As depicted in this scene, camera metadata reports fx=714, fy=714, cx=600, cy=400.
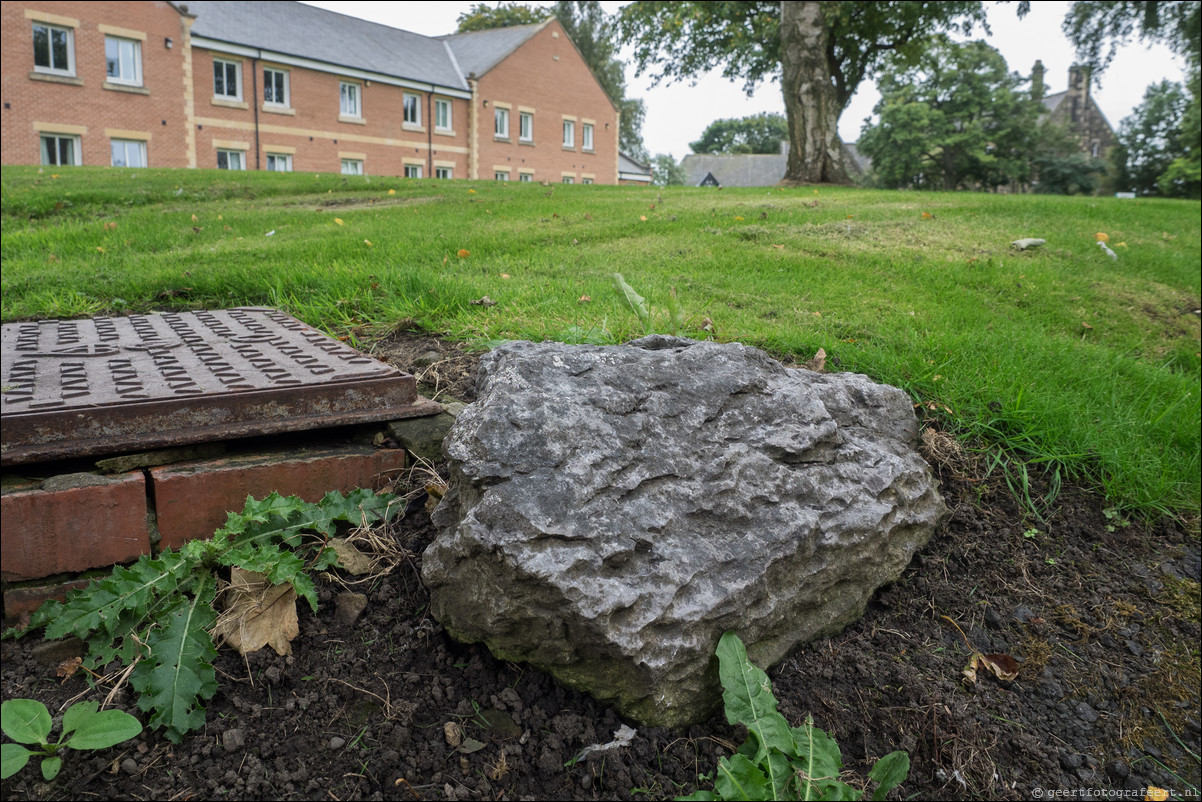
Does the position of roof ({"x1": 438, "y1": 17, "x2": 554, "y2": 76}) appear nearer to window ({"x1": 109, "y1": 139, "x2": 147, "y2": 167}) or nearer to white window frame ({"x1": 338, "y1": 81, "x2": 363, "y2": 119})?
white window frame ({"x1": 338, "y1": 81, "x2": 363, "y2": 119})

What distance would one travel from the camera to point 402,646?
169 cm

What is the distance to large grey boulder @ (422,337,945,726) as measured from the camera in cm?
148

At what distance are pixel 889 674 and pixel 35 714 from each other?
1.81 metres

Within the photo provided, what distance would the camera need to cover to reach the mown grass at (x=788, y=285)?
2.74m

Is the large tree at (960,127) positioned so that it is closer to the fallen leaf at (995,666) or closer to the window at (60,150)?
the window at (60,150)

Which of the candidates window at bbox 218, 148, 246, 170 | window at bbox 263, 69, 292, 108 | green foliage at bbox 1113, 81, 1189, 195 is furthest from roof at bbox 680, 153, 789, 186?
window at bbox 218, 148, 246, 170

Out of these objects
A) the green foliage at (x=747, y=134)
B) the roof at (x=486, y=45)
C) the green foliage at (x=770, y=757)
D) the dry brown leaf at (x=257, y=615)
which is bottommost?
the green foliage at (x=770, y=757)

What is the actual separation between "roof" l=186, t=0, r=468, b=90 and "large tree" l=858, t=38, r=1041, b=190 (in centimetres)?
2328

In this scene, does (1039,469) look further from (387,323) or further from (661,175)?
(661,175)

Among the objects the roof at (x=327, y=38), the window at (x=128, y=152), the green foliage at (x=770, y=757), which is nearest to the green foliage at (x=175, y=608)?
the green foliage at (x=770, y=757)

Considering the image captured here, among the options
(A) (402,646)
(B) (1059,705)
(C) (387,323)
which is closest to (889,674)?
(B) (1059,705)

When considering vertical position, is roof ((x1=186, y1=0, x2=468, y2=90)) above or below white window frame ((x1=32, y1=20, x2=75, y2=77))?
above

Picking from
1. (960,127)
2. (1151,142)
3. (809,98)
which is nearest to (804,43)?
(809,98)

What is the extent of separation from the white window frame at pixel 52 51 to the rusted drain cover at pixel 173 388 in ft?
81.5
